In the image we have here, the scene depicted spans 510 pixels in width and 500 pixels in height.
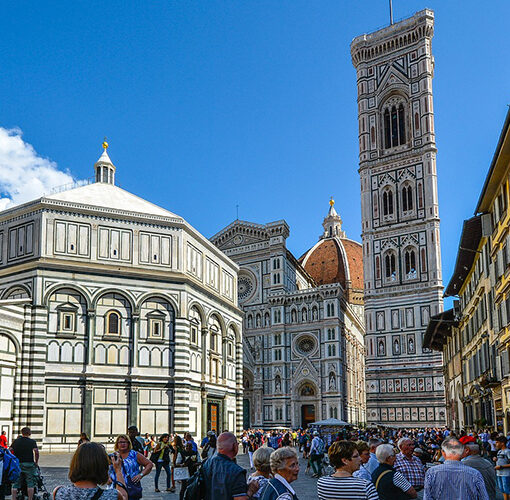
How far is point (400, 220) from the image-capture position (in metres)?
66.5

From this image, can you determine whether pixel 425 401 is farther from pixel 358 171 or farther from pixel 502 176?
pixel 502 176

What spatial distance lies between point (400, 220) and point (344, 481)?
62879 mm

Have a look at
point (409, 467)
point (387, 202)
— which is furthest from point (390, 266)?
point (409, 467)

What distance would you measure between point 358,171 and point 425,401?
2472cm

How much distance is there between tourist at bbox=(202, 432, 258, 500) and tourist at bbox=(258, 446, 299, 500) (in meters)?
0.67

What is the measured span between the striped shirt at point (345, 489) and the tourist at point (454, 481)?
1144 millimetres

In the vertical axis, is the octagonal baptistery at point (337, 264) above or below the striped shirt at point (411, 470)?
above

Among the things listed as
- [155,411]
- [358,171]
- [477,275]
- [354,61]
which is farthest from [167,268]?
[354,61]

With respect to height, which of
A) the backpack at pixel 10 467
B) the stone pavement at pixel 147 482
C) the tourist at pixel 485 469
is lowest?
the stone pavement at pixel 147 482

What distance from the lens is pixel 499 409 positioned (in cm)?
2712

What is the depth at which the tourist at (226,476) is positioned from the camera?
19.2ft

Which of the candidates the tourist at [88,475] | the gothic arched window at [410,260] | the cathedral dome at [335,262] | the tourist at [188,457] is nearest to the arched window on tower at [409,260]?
the gothic arched window at [410,260]

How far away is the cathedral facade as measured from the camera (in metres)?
64.8

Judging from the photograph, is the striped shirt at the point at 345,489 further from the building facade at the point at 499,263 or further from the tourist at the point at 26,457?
the building facade at the point at 499,263
